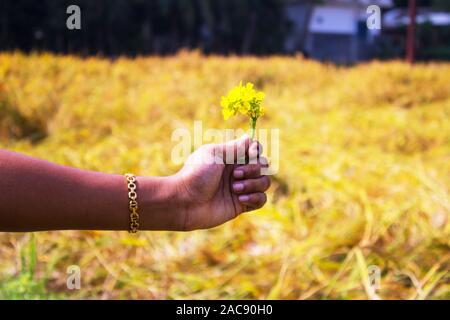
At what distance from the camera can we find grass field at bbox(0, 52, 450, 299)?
166 centimetres

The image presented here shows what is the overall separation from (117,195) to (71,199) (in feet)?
0.21

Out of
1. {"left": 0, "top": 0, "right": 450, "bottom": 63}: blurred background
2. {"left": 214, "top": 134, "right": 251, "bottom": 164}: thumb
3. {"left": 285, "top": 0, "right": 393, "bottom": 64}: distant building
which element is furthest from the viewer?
{"left": 285, "top": 0, "right": 393, "bottom": 64}: distant building

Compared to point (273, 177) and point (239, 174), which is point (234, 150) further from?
point (273, 177)

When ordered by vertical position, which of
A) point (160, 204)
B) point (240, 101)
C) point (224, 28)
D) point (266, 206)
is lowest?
point (266, 206)

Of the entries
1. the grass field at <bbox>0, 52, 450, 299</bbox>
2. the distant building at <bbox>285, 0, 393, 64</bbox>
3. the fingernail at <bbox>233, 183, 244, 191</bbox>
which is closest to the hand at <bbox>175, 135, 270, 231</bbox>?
the fingernail at <bbox>233, 183, 244, 191</bbox>

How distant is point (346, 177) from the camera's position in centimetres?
230

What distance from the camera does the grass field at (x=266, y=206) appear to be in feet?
5.45

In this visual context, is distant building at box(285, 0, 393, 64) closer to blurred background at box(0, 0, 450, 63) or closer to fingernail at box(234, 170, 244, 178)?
blurred background at box(0, 0, 450, 63)

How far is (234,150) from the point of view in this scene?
2.85 feet

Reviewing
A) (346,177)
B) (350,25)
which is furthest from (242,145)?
(350,25)

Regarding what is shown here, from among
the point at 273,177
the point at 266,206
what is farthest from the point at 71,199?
the point at 273,177

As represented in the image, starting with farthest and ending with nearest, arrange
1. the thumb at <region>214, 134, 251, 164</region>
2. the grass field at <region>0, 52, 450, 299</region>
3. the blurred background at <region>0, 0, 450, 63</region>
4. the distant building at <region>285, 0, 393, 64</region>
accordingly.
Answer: the distant building at <region>285, 0, 393, 64</region> → the blurred background at <region>0, 0, 450, 63</region> → the grass field at <region>0, 52, 450, 299</region> → the thumb at <region>214, 134, 251, 164</region>

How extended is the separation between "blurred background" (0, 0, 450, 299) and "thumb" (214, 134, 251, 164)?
75 centimetres
